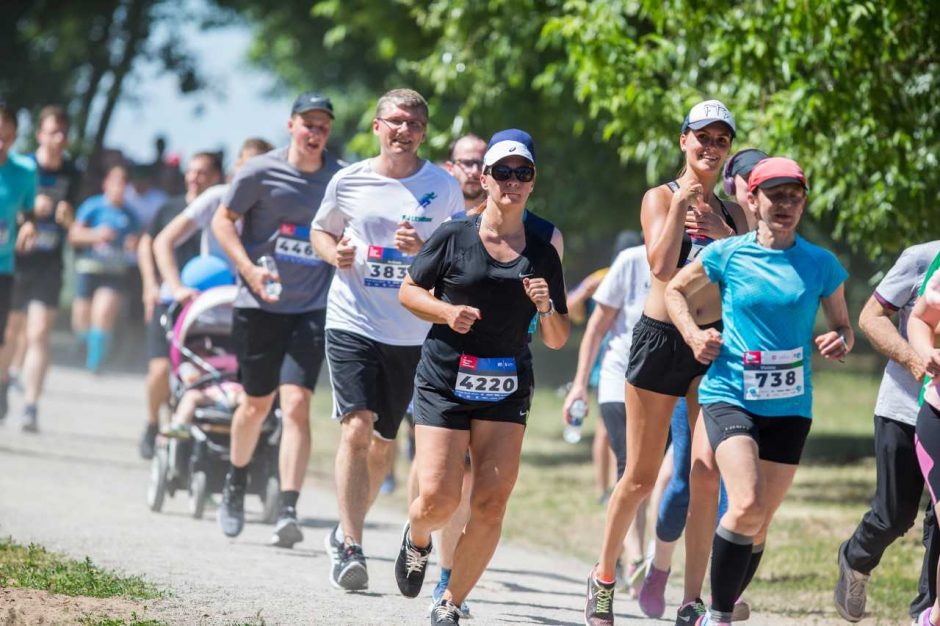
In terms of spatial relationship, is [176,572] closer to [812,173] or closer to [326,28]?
[812,173]

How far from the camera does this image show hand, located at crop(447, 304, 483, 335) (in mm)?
6922

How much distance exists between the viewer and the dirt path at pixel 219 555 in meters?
7.66

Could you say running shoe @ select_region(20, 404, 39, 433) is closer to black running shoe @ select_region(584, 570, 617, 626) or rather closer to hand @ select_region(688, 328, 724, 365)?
black running shoe @ select_region(584, 570, 617, 626)

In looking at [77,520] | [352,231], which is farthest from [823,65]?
[77,520]

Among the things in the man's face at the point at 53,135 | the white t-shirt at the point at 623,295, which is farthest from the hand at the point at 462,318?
the man's face at the point at 53,135

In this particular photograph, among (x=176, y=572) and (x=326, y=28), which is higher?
(x=326, y=28)

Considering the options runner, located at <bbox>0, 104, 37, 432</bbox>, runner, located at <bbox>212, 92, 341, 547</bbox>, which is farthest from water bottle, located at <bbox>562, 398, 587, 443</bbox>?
runner, located at <bbox>0, 104, 37, 432</bbox>

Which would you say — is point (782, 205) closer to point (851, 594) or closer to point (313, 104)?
point (851, 594)

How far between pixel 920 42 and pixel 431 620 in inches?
214

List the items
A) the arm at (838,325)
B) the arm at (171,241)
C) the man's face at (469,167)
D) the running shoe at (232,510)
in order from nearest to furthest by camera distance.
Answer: the arm at (838,325) → the man's face at (469,167) → the running shoe at (232,510) → the arm at (171,241)

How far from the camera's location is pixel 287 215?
32.1 ft

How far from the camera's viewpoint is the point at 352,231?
870 cm

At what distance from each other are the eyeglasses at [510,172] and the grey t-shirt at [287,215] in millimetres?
2798

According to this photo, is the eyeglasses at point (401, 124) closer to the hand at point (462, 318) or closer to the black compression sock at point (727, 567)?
the hand at point (462, 318)
